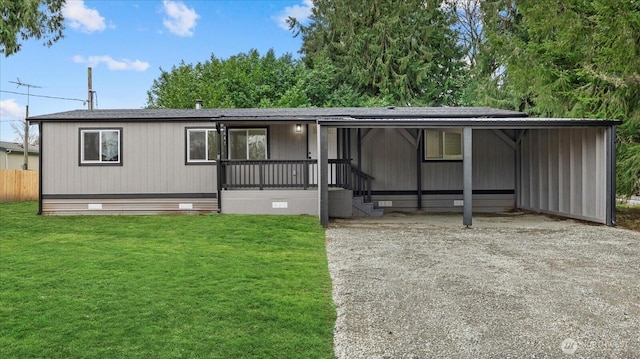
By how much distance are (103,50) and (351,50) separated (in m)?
14.9

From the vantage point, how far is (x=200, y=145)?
11.3 meters

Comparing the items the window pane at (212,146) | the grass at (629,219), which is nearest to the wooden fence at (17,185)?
the window pane at (212,146)

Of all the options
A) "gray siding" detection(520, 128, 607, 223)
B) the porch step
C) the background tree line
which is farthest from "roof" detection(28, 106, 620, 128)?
the background tree line

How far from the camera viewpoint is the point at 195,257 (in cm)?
595

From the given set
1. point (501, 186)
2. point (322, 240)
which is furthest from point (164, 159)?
point (501, 186)

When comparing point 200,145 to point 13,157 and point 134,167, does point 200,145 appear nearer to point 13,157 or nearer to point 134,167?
point 134,167

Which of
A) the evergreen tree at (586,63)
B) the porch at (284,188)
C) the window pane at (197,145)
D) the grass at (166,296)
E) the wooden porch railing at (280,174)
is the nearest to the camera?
the grass at (166,296)

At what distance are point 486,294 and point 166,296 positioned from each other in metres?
3.25

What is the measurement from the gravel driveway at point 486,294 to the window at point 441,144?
443 cm

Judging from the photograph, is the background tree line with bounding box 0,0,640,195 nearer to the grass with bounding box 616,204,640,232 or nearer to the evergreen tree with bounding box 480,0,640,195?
the evergreen tree with bounding box 480,0,640,195

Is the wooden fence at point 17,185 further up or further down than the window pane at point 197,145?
further down

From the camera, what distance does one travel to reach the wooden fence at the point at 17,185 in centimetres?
1659

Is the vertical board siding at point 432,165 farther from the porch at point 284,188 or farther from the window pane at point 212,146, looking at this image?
the window pane at point 212,146

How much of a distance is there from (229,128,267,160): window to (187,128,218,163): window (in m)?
0.57
